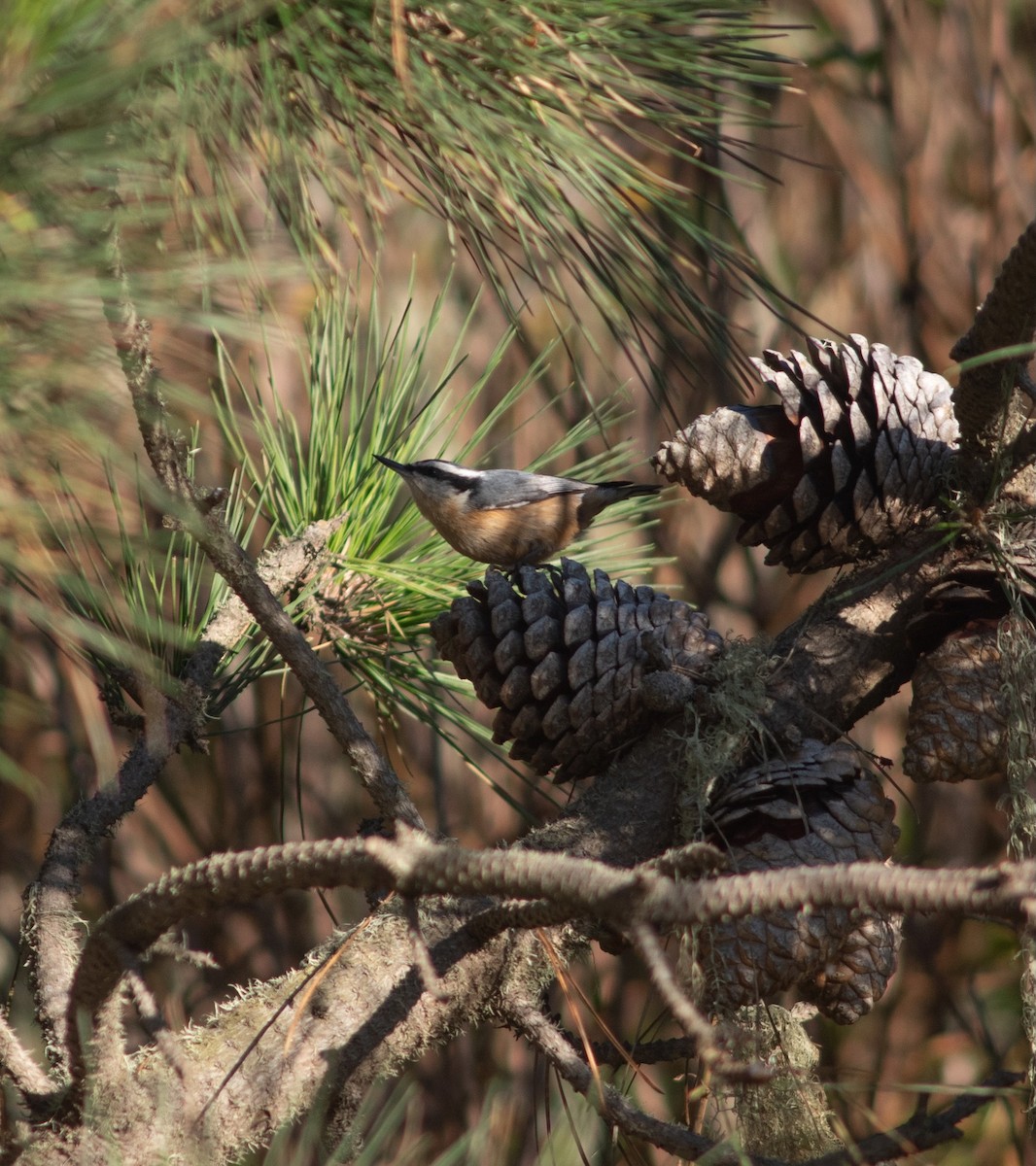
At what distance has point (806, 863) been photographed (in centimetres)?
A: 65

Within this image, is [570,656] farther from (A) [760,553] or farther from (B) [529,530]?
(A) [760,553]

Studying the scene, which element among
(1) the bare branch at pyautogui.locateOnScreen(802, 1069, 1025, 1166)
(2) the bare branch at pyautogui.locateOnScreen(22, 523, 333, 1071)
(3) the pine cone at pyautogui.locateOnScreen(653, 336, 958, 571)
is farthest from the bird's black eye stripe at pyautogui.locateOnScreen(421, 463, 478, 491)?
(1) the bare branch at pyautogui.locateOnScreen(802, 1069, 1025, 1166)

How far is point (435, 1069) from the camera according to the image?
219 centimetres

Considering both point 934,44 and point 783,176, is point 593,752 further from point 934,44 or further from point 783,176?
point 934,44

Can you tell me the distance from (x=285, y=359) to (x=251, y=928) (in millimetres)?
1121

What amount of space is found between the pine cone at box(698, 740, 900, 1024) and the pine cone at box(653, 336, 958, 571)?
0.17 m

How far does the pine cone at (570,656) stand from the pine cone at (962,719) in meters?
0.16

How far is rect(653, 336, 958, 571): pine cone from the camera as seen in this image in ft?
2.58

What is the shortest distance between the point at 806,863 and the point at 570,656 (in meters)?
0.23

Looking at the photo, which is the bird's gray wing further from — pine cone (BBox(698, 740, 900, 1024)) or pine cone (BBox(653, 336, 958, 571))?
pine cone (BBox(698, 740, 900, 1024))

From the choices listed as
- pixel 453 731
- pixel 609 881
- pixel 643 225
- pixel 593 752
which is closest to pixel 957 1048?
pixel 453 731

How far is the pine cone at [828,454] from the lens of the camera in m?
0.79

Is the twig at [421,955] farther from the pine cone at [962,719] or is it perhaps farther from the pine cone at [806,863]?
the pine cone at [962,719]

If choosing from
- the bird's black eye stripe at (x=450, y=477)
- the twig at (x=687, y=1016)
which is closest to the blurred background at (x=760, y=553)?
the bird's black eye stripe at (x=450, y=477)
